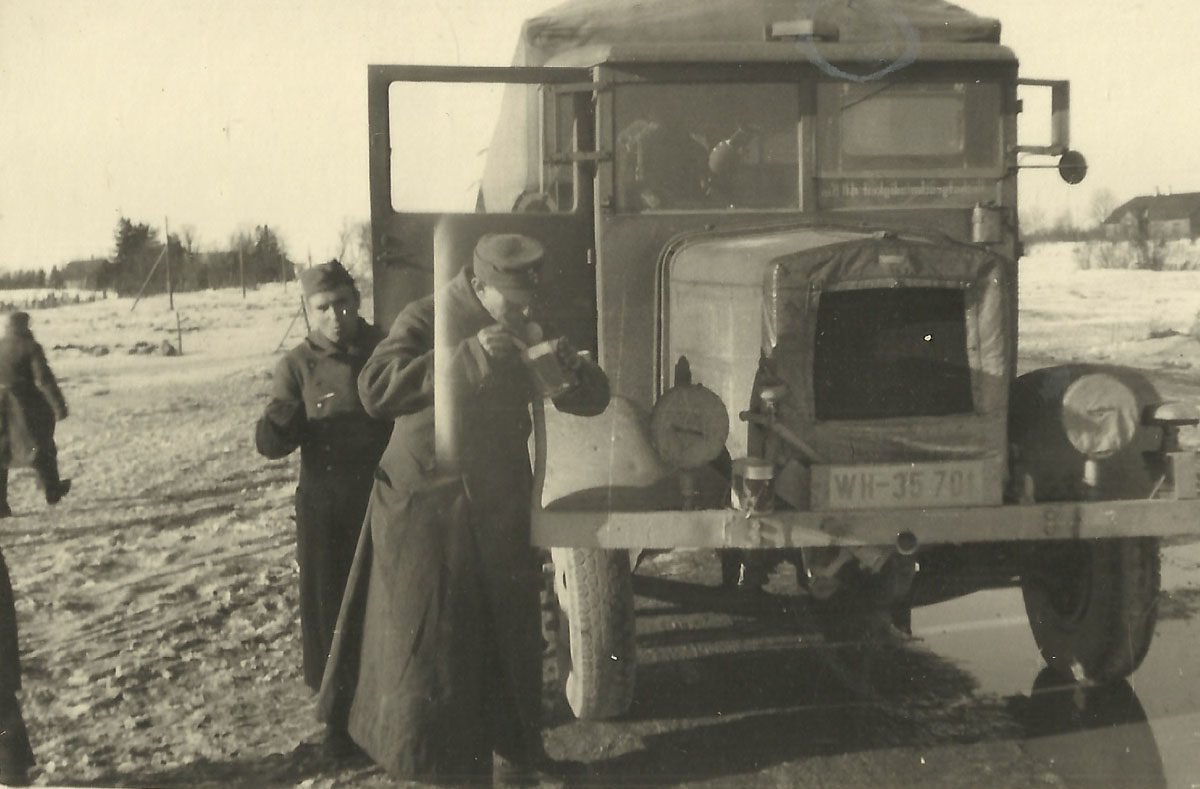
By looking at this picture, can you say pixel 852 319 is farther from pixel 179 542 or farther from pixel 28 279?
pixel 28 279

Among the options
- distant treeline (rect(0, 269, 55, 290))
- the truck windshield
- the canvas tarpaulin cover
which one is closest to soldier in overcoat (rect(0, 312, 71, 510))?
distant treeline (rect(0, 269, 55, 290))

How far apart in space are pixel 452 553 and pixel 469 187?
1.88 m

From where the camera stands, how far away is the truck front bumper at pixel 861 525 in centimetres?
321

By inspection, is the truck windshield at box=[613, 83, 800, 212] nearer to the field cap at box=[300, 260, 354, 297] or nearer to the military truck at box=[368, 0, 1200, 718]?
the military truck at box=[368, 0, 1200, 718]

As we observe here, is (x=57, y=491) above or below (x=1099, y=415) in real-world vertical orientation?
below

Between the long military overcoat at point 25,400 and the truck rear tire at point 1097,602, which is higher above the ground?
the long military overcoat at point 25,400

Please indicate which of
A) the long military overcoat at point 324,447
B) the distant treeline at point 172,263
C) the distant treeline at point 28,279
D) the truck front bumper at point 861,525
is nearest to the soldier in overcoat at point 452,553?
the truck front bumper at point 861,525

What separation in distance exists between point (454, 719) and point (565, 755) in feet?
1.80

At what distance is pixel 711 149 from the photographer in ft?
13.6

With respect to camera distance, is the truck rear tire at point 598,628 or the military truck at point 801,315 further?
the truck rear tire at point 598,628

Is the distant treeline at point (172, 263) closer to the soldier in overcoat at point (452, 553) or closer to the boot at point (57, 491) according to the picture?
the boot at point (57, 491)

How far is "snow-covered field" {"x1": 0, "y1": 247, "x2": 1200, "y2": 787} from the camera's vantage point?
3791mm

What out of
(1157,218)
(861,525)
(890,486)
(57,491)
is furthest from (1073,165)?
(57,491)

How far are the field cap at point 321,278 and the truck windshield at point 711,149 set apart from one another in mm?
1116
